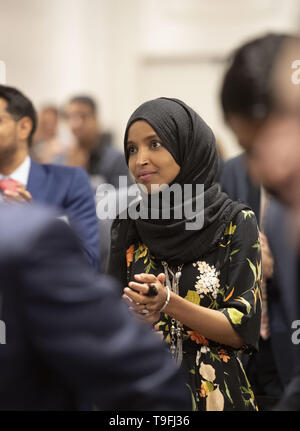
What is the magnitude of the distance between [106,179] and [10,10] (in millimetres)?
4811

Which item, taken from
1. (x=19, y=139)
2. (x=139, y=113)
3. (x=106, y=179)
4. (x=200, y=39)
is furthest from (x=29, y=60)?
(x=139, y=113)

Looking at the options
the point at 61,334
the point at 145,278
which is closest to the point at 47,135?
the point at 145,278

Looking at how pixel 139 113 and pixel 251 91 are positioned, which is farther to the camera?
pixel 139 113

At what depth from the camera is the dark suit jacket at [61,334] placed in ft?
2.61

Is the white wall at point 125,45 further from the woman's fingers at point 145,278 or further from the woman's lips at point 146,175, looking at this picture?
the woman's fingers at point 145,278

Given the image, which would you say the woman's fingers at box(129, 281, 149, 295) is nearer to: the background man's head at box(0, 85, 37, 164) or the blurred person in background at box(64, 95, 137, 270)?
the background man's head at box(0, 85, 37, 164)

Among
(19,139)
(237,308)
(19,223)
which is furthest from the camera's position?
(19,139)

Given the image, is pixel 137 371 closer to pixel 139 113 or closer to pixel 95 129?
pixel 139 113

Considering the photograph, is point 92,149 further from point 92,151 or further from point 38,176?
point 38,176

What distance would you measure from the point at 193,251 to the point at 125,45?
6.92 metres

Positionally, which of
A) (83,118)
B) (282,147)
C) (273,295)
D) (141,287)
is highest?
Answer: (282,147)

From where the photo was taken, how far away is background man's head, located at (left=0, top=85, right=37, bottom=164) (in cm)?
219

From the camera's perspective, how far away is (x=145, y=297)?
136 centimetres
